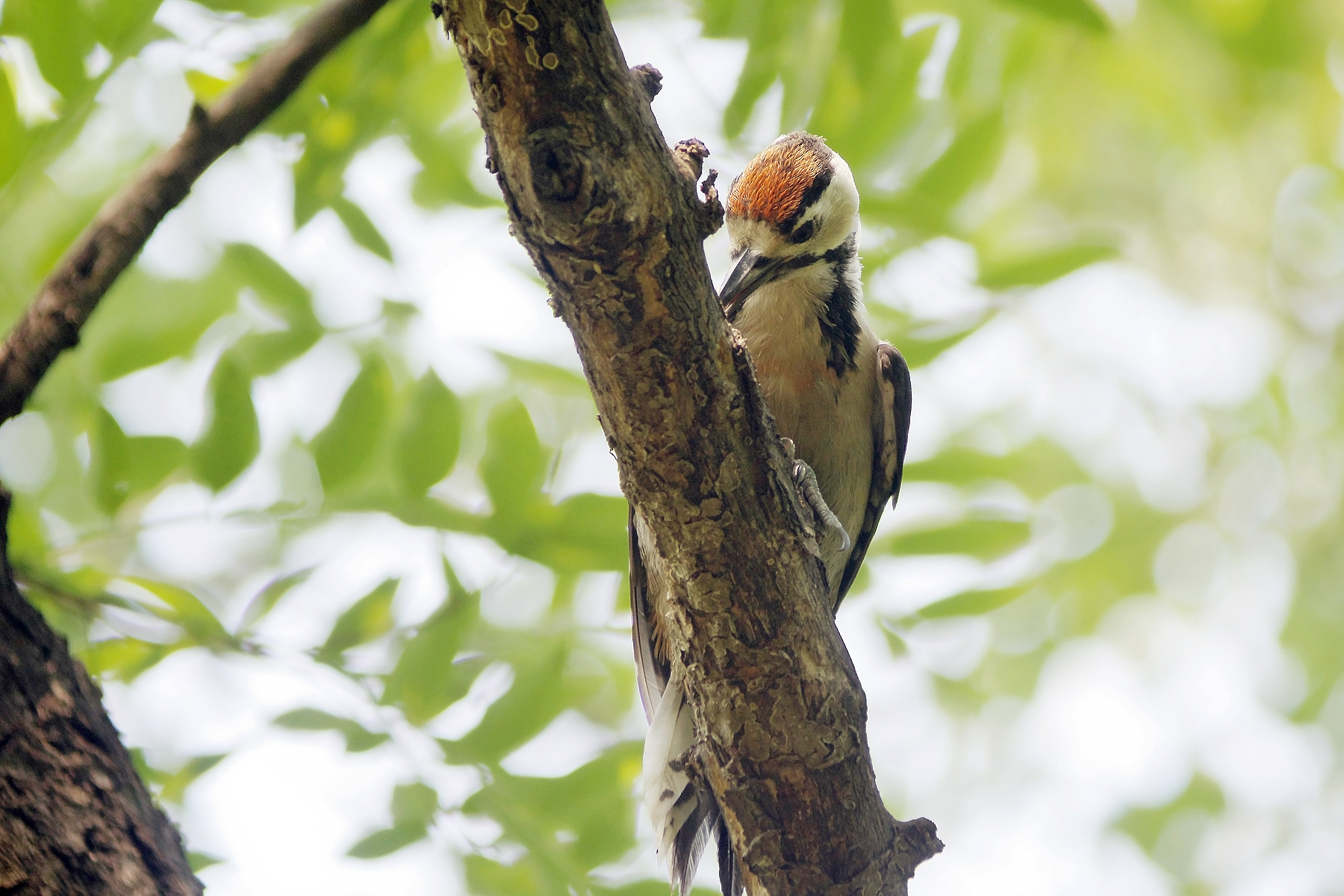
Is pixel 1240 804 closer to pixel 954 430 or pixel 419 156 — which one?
pixel 954 430

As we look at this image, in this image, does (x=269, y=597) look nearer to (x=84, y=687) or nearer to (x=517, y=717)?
(x=84, y=687)

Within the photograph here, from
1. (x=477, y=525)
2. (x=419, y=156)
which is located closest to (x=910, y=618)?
(x=477, y=525)

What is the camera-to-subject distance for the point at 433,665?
2.88 m

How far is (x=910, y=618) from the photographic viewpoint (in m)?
3.49

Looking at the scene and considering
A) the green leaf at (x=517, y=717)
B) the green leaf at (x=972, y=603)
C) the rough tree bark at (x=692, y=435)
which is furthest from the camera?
the green leaf at (x=972, y=603)

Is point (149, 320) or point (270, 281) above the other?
point (149, 320)

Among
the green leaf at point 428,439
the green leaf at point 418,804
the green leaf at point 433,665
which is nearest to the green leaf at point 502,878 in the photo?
the green leaf at point 418,804

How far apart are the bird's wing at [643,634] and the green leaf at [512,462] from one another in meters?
0.31

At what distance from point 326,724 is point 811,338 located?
6.34ft

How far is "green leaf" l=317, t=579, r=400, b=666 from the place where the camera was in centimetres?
292

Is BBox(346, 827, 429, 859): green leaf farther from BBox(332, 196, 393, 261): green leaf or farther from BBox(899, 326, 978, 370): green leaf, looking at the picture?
BBox(899, 326, 978, 370): green leaf

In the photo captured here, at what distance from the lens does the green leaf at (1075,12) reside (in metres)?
2.93

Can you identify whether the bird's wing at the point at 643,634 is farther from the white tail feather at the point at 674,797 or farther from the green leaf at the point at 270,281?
the green leaf at the point at 270,281

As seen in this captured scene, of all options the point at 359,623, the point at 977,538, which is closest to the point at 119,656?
the point at 359,623
